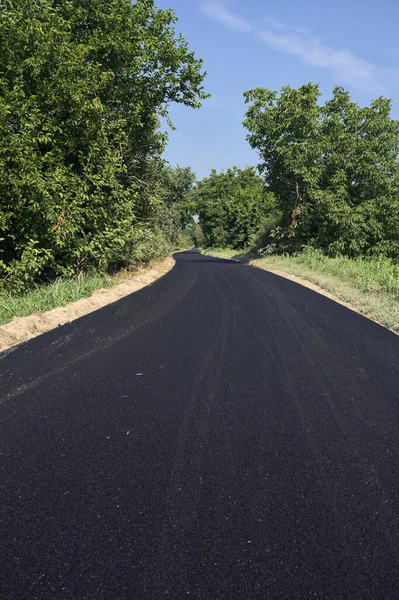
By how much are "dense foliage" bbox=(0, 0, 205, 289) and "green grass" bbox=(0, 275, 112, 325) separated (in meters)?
0.66

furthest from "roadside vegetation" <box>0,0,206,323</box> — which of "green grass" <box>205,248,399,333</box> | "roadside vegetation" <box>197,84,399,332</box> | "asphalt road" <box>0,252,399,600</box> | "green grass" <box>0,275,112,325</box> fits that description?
"roadside vegetation" <box>197,84,399,332</box>

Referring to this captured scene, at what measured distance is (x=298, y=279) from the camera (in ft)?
58.4

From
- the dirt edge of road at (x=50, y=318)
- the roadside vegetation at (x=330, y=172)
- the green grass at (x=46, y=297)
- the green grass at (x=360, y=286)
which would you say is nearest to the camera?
the dirt edge of road at (x=50, y=318)

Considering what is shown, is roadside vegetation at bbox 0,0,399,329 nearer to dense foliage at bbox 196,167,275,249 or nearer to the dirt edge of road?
the dirt edge of road

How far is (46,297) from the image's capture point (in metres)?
9.29

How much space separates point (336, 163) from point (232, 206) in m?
24.1

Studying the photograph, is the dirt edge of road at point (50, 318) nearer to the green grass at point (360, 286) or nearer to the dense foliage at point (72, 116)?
the dense foliage at point (72, 116)

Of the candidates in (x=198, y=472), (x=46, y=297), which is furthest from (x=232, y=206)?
(x=198, y=472)

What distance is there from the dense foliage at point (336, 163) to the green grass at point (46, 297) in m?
16.8

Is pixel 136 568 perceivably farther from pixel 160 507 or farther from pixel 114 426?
pixel 114 426

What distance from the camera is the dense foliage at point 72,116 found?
985cm

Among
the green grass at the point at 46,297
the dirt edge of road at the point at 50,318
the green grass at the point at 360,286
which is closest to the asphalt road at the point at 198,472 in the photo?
the dirt edge of road at the point at 50,318

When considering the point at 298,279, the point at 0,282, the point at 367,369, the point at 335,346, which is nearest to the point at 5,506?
the point at 367,369

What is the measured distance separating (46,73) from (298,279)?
11.8 meters
